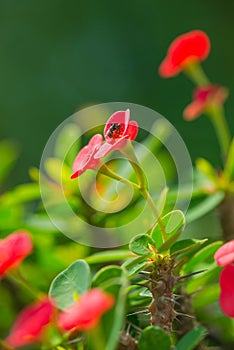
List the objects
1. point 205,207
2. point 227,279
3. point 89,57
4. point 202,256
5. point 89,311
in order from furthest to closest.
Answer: point 89,57, point 205,207, point 202,256, point 227,279, point 89,311

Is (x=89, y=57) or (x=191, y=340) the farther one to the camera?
(x=89, y=57)

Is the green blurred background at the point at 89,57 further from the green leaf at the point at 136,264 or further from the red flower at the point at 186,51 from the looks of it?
the green leaf at the point at 136,264

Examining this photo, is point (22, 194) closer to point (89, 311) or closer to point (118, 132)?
point (118, 132)

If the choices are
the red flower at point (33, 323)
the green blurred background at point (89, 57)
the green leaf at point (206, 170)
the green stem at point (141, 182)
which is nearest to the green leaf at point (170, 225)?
the green stem at point (141, 182)

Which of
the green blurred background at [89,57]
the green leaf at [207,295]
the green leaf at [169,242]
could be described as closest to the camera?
the green leaf at [169,242]

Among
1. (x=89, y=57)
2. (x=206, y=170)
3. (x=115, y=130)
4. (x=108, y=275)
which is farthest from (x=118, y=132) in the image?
(x=89, y=57)

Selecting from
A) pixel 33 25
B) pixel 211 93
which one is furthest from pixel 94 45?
pixel 211 93
